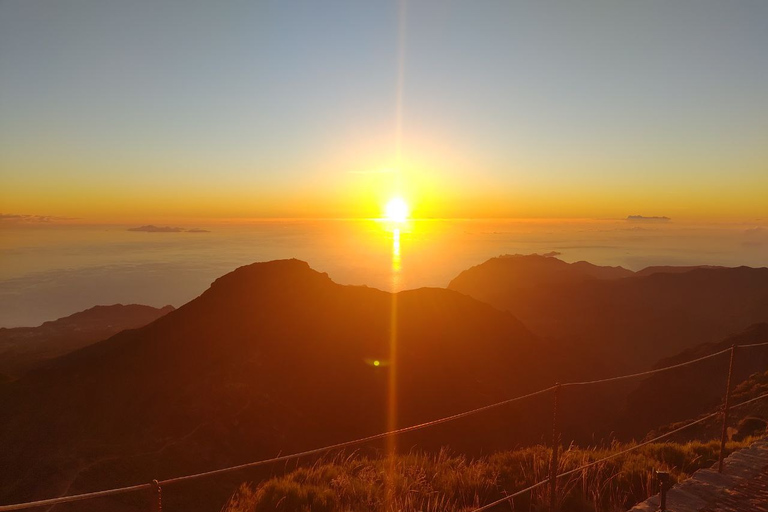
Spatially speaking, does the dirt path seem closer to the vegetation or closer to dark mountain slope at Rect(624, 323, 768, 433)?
the vegetation

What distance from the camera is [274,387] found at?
40562 mm

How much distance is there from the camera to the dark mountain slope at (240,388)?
3272 cm

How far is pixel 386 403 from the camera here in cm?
4219

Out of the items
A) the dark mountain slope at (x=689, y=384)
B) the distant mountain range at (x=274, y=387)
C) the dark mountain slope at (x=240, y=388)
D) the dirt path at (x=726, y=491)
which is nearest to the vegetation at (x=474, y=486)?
the dirt path at (x=726, y=491)

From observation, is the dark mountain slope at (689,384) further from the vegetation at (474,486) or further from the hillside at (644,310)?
the vegetation at (474,486)

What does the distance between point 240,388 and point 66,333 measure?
Answer: 110738 mm

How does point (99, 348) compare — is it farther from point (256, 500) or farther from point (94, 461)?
point (256, 500)

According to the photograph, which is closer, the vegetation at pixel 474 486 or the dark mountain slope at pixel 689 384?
the vegetation at pixel 474 486

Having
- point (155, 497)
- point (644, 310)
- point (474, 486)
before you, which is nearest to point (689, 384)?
point (644, 310)

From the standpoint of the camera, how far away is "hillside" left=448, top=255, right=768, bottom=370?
91.4 metres

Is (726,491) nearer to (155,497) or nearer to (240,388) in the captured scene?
(155,497)

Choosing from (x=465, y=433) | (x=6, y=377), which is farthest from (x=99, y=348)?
(x=465, y=433)

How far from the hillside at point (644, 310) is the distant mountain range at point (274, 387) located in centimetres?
2104

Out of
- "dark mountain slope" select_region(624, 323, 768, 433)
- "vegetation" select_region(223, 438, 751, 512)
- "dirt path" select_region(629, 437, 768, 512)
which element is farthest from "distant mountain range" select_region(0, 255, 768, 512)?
"dirt path" select_region(629, 437, 768, 512)
